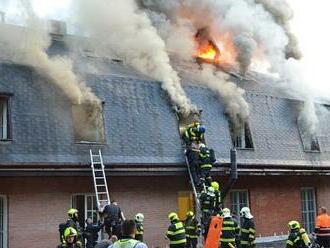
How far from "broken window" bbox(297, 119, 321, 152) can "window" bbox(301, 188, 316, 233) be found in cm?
162

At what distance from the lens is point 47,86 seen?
54.1ft

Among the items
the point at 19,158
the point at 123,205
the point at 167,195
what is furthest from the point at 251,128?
the point at 19,158

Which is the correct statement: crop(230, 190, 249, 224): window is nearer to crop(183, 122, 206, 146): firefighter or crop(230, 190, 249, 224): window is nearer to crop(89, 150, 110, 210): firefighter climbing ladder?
crop(183, 122, 206, 146): firefighter

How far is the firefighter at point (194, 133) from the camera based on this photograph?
664 inches

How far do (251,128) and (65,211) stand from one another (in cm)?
775

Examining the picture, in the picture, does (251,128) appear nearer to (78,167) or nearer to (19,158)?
(78,167)

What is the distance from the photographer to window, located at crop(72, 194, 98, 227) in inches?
639

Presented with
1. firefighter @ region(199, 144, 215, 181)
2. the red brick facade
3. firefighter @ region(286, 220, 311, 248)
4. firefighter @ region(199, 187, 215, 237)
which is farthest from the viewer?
firefighter @ region(199, 144, 215, 181)

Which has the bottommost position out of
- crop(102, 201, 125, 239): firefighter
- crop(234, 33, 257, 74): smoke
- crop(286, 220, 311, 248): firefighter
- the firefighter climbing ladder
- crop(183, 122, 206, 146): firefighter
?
crop(286, 220, 311, 248): firefighter

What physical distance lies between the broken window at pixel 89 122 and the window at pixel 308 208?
9279 mm

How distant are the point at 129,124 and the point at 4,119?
3756mm

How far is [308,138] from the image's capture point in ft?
75.3

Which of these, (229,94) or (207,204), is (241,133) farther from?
(207,204)

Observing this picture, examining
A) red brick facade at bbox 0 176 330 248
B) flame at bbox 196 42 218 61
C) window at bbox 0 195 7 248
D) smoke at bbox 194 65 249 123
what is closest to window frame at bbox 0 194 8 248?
window at bbox 0 195 7 248
